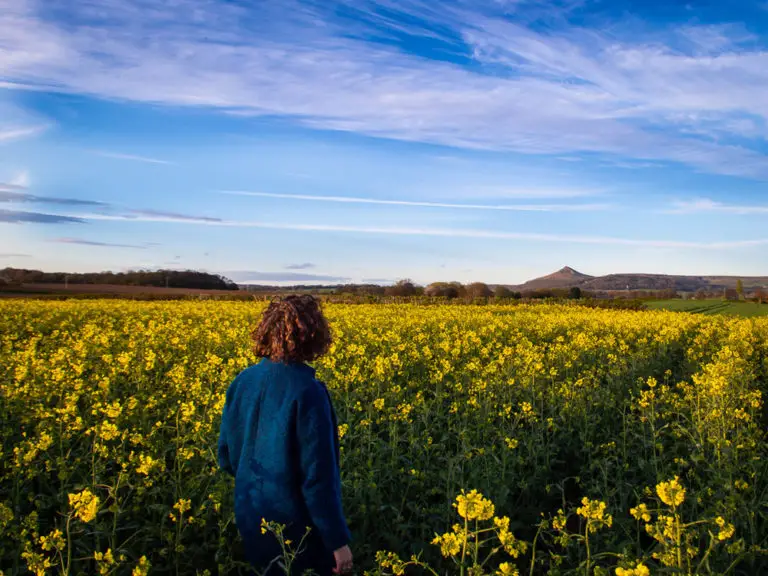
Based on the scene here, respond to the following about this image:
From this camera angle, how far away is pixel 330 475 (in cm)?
343

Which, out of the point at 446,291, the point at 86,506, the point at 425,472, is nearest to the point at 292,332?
the point at 86,506

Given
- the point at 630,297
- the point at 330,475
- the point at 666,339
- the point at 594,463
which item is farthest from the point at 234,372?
the point at 630,297

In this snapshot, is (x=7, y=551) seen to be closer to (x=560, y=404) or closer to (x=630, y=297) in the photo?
(x=560, y=404)

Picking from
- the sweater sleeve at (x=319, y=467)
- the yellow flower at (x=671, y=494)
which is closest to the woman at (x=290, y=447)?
the sweater sleeve at (x=319, y=467)

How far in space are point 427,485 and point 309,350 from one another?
9.27ft

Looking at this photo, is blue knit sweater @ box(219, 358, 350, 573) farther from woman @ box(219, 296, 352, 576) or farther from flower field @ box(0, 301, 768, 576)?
flower field @ box(0, 301, 768, 576)

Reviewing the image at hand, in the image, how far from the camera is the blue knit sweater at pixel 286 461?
3414 millimetres

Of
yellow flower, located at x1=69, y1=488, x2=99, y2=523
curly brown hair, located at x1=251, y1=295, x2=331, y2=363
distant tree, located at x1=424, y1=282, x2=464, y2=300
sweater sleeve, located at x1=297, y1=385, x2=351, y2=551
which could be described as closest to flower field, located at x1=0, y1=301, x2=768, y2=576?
yellow flower, located at x1=69, y1=488, x2=99, y2=523

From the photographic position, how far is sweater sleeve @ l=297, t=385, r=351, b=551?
3.40 meters

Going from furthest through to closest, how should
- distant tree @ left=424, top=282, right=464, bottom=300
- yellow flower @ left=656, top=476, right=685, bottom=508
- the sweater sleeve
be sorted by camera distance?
1. distant tree @ left=424, top=282, right=464, bottom=300
2. the sweater sleeve
3. yellow flower @ left=656, top=476, right=685, bottom=508

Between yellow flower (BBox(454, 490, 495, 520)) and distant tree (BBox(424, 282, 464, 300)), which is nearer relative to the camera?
yellow flower (BBox(454, 490, 495, 520))

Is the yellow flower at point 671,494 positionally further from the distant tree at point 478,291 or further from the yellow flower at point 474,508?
the distant tree at point 478,291

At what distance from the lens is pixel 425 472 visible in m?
5.45

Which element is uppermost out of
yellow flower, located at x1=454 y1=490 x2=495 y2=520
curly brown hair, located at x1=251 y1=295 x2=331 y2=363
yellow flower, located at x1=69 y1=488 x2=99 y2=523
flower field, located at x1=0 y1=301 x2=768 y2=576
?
curly brown hair, located at x1=251 y1=295 x2=331 y2=363
